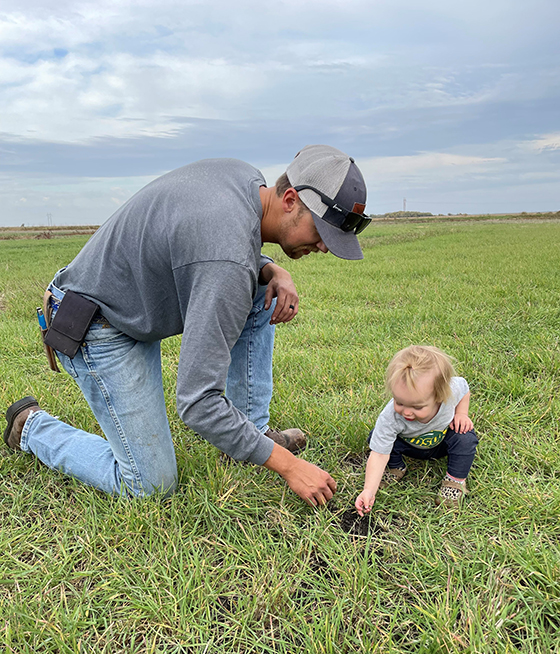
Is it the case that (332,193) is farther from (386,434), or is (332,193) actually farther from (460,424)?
(460,424)

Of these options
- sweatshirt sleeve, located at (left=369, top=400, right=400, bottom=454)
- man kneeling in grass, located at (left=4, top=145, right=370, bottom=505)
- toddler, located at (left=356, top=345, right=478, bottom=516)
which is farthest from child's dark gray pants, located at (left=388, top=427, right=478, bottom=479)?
man kneeling in grass, located at (left=4, top=145, right=370, bottom=505)

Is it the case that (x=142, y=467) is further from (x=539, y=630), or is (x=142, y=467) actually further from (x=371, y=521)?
(x=539, y=630)

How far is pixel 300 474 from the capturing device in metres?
2.07

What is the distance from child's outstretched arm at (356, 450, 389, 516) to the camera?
7.36 feet

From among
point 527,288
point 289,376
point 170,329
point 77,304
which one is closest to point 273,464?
point 170,329

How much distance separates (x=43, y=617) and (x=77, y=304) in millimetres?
1263

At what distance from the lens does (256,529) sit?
2201mm

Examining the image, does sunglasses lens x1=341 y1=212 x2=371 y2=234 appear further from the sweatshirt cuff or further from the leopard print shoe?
the leopard print shoe

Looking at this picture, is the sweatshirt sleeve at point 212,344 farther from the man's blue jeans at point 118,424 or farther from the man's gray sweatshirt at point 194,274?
the man's blue jeans at point 118,424

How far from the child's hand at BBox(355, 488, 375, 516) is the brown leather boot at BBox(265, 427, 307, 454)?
67cm

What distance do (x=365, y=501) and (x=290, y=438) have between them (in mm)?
717

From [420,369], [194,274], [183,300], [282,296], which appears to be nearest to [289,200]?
[194,274]

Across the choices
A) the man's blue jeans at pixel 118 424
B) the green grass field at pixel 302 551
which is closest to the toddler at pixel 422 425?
the green grass field at pixel 302 551

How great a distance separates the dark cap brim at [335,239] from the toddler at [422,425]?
2.07 feet
